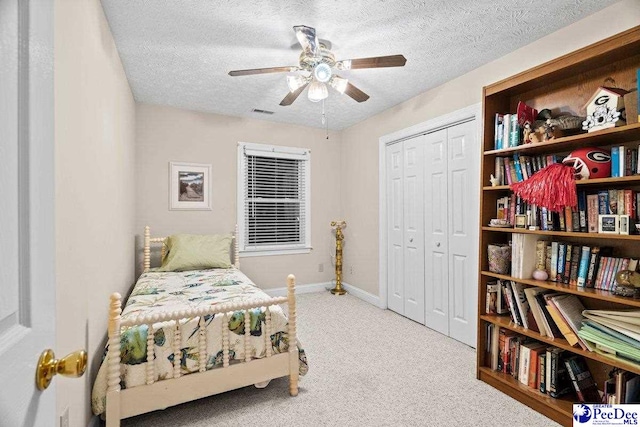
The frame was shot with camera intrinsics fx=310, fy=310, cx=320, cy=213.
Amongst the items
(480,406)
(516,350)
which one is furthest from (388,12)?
(480,406)

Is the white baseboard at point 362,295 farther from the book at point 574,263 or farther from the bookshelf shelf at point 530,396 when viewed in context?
the book at point 574,263

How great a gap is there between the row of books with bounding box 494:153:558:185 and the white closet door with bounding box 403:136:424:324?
1113mm

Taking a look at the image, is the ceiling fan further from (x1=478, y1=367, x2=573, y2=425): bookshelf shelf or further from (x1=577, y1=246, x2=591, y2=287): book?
(x1=478, y1=367, x2=573, y2=425): bookshelf shelf

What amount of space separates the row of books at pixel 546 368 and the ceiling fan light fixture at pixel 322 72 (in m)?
2.24

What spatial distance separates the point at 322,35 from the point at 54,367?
236 cm

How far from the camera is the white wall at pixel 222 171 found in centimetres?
375

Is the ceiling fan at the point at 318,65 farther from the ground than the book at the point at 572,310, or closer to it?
farther from the ground

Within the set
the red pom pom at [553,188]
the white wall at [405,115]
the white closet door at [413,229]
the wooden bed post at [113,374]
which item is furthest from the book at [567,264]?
the wooden bed post at [113,374]

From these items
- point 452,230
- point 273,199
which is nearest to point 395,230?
point 452,230

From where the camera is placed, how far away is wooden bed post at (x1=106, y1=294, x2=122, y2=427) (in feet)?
5.41

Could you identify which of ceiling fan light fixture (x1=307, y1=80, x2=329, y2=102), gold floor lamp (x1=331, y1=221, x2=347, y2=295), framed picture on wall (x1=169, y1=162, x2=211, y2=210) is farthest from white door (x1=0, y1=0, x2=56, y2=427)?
gold floor lamp (x1=331, y1=221, x2=347, y2=295)

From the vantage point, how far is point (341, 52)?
251cm

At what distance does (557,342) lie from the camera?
1.90m

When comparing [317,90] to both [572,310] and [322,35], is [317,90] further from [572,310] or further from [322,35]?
[572,310]
